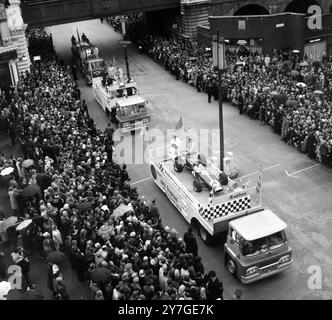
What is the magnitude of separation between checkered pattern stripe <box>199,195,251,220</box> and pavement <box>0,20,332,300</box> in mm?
1213

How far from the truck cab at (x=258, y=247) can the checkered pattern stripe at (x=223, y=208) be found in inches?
50.9

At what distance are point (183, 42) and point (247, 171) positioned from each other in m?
23.5

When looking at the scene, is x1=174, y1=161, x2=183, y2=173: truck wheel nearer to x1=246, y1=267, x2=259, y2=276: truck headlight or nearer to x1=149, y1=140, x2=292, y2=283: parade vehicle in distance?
x1=149, y1=140, x2=292, y2=283: parade vehicle in distance

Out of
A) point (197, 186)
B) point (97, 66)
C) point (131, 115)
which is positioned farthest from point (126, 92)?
point (197, 186)

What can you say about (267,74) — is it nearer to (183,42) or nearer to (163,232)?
(183,42)

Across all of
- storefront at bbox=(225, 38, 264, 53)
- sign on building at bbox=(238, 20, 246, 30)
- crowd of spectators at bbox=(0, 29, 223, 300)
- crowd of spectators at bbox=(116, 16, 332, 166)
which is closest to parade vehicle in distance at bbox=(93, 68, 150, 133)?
crowd of spectators at bbox=(0, 29, 223, 300)

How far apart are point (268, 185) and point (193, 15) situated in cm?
2813

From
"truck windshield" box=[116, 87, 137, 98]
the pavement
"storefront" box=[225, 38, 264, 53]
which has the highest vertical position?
"storefront" box=[225, 38, 264, 53]

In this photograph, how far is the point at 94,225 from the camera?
A: 16.0 meters

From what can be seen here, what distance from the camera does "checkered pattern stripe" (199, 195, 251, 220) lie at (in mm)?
16547

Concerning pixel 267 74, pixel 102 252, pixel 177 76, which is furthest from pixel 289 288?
pixel 177 76

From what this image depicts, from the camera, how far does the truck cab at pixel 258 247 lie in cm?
1466

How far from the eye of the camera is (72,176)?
19.2 m
